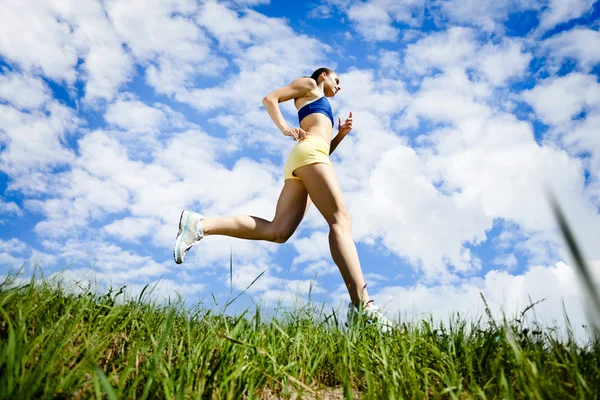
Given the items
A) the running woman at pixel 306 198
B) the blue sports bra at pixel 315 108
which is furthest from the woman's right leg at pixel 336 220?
the blue sports bra at pixel 315 108

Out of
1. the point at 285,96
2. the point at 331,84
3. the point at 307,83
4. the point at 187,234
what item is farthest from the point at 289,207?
the point at 331,84

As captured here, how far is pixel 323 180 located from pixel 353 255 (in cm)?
66

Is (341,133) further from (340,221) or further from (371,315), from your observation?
(371,315)

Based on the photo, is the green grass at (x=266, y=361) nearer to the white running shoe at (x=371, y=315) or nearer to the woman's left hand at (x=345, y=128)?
the white running shoe at (x=371, y=315)

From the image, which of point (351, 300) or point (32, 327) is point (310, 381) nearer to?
point (32, 327)

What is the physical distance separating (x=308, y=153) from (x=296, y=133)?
0.89ft

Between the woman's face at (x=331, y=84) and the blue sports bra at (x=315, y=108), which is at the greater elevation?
the woman's face at (x=331, y=84)

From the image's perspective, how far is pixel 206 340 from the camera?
6.91 feet

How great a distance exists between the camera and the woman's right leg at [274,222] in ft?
13.9

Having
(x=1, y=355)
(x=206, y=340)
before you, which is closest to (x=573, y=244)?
(x=1, y=355)

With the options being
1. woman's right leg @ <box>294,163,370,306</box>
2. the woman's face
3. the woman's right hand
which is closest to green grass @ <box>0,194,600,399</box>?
woman's right leg @ <box>294,163,370,306</box>

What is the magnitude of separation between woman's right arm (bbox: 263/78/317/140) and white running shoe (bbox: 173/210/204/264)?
1112 millimetres

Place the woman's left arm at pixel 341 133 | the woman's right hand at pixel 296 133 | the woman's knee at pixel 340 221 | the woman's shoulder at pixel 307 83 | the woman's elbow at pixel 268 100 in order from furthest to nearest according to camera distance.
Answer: the woman's left arm at pixel 341 133 → the woman's shoulder at pixel 307 83 → the woman's elbow at pixel 268 100 → the woman's right hand at pixel 296 133 → the woman's knee at pixel 340 221

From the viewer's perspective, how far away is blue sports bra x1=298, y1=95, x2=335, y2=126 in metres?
4.43
